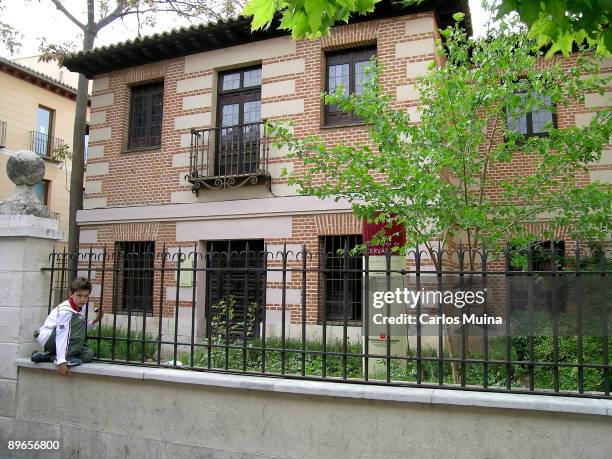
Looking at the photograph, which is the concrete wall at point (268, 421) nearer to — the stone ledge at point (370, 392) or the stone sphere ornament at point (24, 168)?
the stone ledge at point (370, 392)

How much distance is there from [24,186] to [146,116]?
294 inches

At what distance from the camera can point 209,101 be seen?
38.6ft

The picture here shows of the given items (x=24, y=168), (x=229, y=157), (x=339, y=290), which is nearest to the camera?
(x=24, y=168)

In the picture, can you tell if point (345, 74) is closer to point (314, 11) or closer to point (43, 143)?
point (314, 11)

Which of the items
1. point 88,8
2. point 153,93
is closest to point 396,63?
point 153,93

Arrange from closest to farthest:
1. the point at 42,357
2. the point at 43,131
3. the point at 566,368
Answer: the point at 42,357
the point at 566,368
the point at 43,131

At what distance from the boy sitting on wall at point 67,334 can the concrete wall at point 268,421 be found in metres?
0.17

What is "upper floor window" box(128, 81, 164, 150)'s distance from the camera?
12.7m

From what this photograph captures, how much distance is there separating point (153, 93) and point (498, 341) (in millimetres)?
10919

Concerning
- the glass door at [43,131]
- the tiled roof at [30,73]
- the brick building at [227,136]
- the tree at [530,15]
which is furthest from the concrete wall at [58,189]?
the tree at [530,15]

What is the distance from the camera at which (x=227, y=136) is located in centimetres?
1157

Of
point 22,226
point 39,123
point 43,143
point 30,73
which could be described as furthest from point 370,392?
point 39,123

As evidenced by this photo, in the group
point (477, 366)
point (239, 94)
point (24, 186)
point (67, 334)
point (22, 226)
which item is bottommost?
point (477, 366)

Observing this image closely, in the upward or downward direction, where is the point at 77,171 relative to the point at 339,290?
upward
